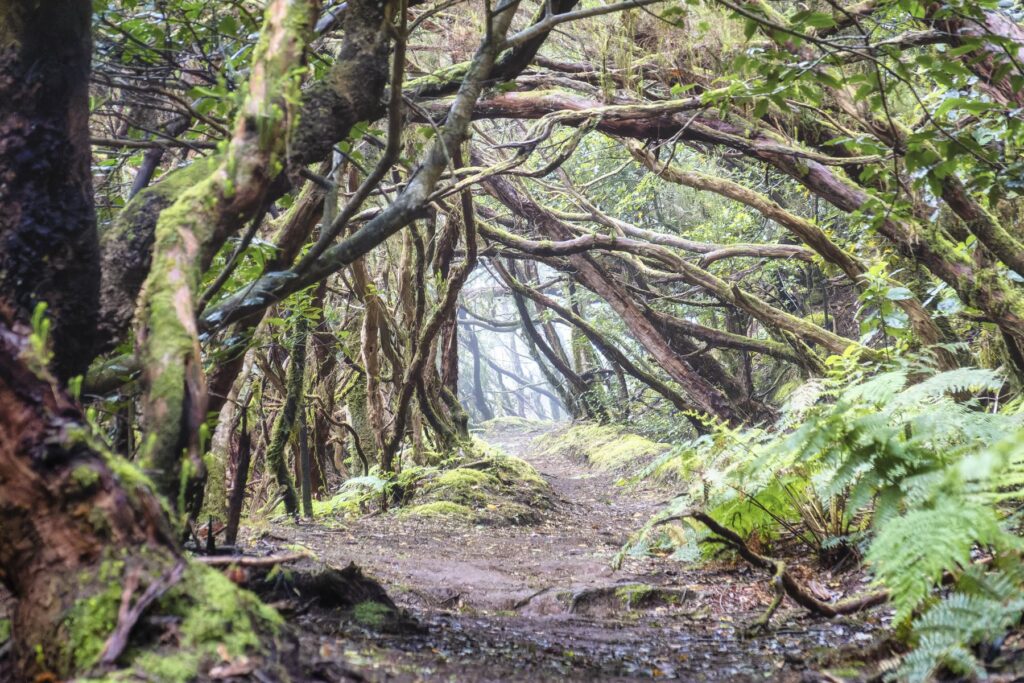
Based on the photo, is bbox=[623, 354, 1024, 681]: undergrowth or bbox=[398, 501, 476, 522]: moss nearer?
bbox=[623, 354, 1024, 681]: undergrowth

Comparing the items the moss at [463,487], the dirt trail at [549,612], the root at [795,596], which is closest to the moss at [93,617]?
the dirt trail at [549,612]

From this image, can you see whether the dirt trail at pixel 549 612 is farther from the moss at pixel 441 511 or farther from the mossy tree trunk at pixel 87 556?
the mossy tree trunk at pixel 87 556

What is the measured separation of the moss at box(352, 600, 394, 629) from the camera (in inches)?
95.0

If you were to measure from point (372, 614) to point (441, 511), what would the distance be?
4822mm

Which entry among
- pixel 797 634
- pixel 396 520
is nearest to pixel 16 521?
pixel 797 634

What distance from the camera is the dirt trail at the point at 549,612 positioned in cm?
232

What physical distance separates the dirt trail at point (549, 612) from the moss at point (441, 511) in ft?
0.52

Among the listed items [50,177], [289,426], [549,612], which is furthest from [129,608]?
[289,426]

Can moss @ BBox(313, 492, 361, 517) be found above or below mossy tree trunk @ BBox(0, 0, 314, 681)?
below

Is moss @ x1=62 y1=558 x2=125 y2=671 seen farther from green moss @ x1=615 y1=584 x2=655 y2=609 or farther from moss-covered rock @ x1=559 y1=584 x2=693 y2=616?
green moss @ x1=615 y1=584 x2=655 y2=609

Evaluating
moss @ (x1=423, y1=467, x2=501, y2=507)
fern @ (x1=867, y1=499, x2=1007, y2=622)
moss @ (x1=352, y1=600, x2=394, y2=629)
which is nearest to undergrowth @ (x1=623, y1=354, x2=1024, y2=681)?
fern @ (x1=867, y1=499, x2=1007, y2=622)

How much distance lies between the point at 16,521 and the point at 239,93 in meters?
1.21

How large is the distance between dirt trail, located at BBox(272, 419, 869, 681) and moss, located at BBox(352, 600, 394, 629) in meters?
0.07

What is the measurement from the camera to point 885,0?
3.88m
